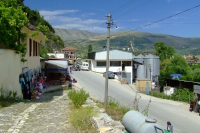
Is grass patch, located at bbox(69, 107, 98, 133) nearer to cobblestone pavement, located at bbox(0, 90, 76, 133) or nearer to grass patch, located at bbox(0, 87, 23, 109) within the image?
cobblestone pavement, located at bbox(0, 90, 76, 133)

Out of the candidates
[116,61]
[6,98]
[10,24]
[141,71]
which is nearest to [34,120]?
[6,98]

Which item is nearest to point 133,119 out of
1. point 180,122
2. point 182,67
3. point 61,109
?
point 61,109

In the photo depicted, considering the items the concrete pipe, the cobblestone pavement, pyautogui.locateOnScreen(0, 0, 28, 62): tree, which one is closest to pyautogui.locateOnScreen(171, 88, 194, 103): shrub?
pyautogui.locateOnScreen(0, 0, 28, 62): tree

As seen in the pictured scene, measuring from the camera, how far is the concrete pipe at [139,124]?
586cm

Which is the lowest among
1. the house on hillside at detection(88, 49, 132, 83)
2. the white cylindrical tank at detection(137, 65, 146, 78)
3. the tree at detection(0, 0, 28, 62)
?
the white cylindrical tank at detection(137, 65, 146, 78)

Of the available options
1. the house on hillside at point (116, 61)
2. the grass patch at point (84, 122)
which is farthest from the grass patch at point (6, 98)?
the house on hillside at point (116, 61)

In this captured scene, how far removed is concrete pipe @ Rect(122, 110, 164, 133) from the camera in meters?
5.86

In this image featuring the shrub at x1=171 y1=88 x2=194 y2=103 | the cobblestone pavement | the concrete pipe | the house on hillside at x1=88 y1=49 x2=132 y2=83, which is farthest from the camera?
the house on hillside at x1=88 y1=49 x2=132 y2=83

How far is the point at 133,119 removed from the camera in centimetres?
666

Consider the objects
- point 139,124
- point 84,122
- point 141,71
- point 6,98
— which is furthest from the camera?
point 141,71

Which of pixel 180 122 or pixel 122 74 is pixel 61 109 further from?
pixel 122 74

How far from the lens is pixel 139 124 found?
623 centimetres

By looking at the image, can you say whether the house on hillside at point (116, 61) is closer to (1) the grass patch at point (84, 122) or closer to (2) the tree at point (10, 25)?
(2) the tree at point (10, 25)

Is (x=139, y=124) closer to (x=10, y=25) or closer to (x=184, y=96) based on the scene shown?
(x=10, y=25)
